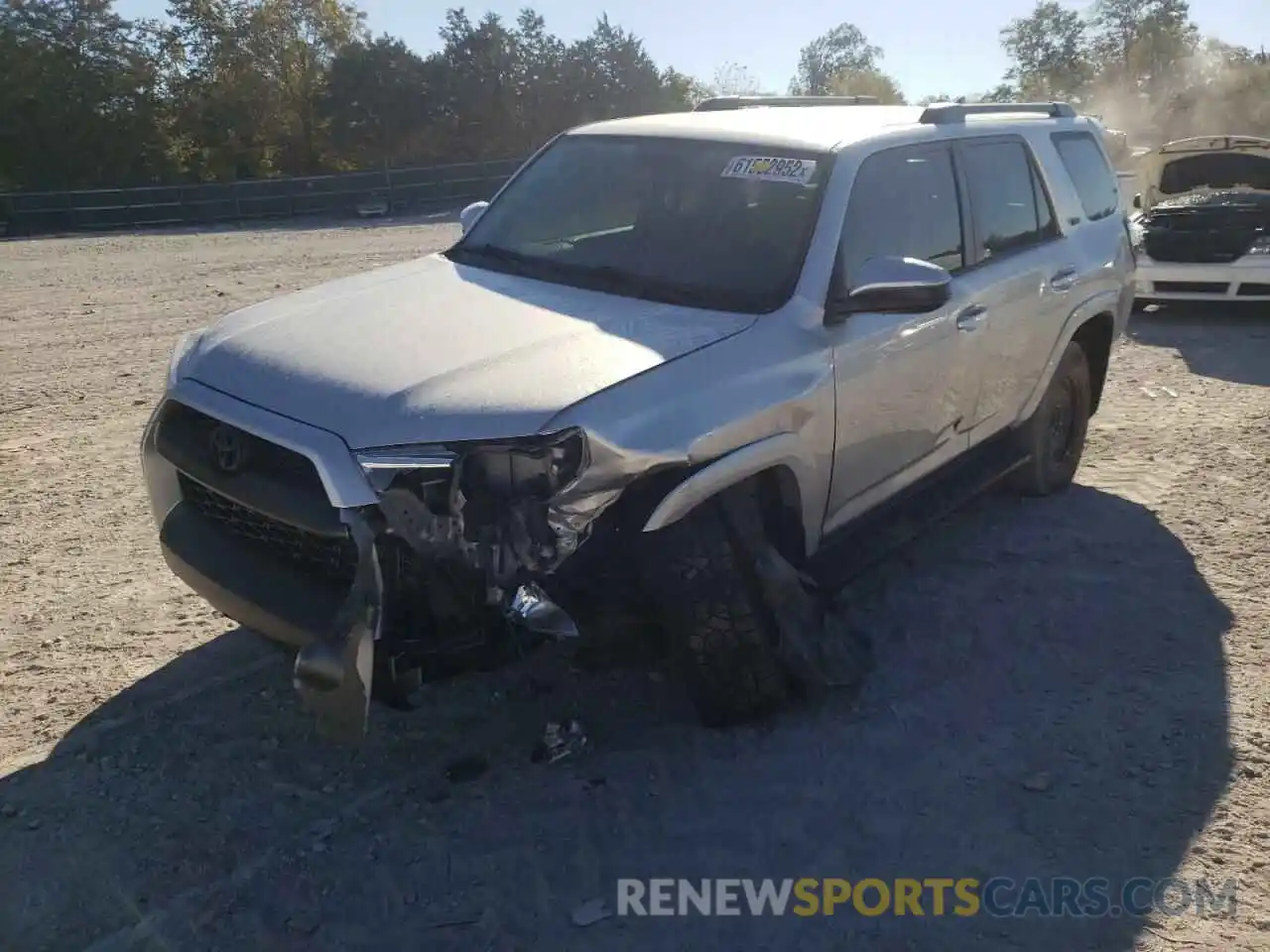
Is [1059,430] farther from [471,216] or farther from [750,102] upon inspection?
[471,216]

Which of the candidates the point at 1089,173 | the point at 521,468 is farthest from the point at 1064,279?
the point at 521,468

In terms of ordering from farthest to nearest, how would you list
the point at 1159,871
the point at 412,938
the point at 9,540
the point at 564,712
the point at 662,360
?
the point at 9,540 < the point at 564,712 < the point at 662,360 < the point at 1159,871 < the point at 412,938

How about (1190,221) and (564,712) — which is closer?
(564,712)

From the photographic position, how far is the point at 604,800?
3.41 metres

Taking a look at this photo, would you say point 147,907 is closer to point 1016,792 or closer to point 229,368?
point 229,368

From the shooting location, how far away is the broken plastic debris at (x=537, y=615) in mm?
3148

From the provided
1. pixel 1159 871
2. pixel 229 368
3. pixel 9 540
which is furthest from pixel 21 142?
pixel 1159 871

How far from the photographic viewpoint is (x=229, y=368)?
3514 millimetres

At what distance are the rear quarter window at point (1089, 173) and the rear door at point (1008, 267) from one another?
0.45 m

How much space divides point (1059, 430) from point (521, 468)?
386cm

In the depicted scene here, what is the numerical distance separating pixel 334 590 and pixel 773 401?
144 centimetres

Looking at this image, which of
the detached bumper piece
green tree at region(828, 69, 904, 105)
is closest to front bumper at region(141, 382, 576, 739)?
the detached bumper piece

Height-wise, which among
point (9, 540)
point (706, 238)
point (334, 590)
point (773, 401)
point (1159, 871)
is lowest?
point (1159, 871)

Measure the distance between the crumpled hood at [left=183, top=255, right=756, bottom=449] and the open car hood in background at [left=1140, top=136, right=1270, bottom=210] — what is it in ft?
30.0
